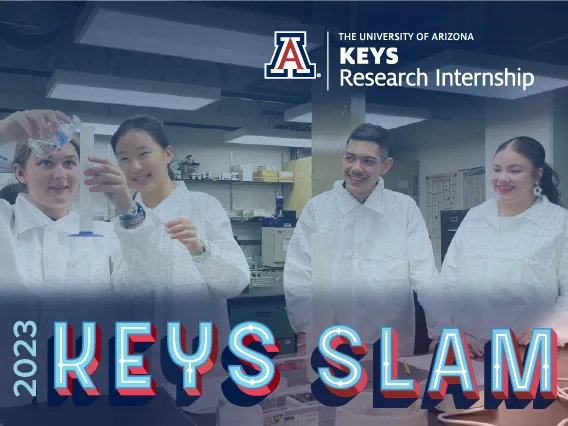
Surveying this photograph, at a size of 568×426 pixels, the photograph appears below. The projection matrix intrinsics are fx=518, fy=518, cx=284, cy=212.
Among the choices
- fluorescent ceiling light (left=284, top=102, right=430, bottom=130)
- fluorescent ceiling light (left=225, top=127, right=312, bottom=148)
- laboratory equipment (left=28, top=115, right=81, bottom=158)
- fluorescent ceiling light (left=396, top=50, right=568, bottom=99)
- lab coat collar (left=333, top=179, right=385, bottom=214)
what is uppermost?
fluorescent ceiling light (left=396, top=50, right=568, bottom=99)

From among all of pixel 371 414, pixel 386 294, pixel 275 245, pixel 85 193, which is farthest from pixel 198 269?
pixel 371 414

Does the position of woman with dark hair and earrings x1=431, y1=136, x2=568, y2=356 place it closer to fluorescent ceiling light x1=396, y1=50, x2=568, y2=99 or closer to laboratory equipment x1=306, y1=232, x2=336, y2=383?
fluorescent ceiling light x1=396, y1=50, x2=568, y2=99

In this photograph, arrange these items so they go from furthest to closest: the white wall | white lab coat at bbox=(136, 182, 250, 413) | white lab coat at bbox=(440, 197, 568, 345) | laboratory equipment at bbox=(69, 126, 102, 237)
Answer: the white wall
white lab coat at bbox=(440, 197, 568, 345)
white lab coat at bbox=(136, 182, 250, 413)
laboratory equipment at bbox=(69, 126, 102, 237)

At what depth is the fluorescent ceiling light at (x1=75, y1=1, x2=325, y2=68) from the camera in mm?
1604

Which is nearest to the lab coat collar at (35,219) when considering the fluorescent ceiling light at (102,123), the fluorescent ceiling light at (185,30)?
the fluorescent ceiling light at (102,123)

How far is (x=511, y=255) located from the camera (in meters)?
1.89

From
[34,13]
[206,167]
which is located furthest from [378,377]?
[34,13]

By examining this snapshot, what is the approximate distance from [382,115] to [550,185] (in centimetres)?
69

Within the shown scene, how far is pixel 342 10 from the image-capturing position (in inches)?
73.5

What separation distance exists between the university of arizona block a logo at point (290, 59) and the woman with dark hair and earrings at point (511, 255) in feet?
2.60

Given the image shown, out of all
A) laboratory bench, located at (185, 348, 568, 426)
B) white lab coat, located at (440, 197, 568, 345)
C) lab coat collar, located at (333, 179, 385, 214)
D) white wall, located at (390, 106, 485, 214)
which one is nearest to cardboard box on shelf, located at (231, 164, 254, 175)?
lab coat collar, located at (333, 179, 385, 214)

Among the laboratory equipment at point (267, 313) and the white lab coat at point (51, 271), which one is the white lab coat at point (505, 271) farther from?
the white lab coat at point (51, 271)

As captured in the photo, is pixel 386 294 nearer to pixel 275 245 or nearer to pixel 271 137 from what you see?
pixel 275 245

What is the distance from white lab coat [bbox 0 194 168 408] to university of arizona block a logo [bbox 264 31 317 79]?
689mm
